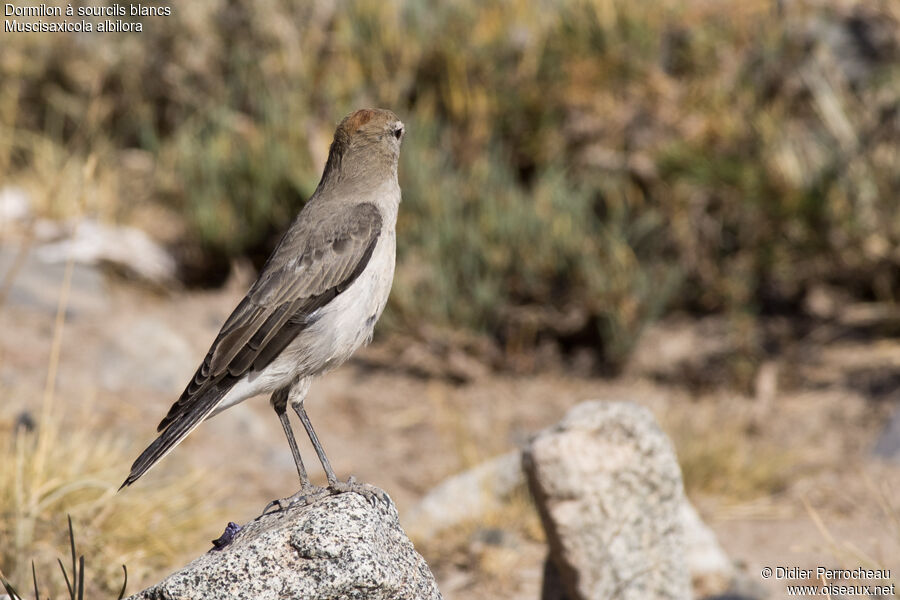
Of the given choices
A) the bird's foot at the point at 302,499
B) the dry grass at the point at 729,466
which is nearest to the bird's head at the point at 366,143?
the bird's foot at the point at 302,499

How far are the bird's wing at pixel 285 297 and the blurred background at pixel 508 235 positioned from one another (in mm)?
1811

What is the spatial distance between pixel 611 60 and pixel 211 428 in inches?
195

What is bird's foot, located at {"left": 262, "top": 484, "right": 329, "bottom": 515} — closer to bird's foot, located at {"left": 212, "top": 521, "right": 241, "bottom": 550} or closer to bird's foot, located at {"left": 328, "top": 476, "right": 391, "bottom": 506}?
bird's foot, located at {"left": 328, "top": 476, "right": 391, "bottom": 506}

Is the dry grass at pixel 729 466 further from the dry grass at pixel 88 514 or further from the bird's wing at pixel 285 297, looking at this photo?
the bird's wing at pixel 285 297

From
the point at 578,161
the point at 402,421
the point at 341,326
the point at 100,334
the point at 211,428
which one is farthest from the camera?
the point at 578,161

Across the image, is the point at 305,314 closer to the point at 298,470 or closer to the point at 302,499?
the point at 298,470

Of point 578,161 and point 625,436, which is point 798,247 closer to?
point 578,161

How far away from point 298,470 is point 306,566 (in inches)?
32.2

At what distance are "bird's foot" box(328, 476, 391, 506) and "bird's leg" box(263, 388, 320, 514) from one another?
4.3 inches

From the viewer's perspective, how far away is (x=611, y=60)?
9664 mm

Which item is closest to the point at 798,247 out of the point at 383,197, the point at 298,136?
the point at 298,136

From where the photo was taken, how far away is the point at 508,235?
8.74 metres

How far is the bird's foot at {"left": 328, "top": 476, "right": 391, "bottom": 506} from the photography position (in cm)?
371

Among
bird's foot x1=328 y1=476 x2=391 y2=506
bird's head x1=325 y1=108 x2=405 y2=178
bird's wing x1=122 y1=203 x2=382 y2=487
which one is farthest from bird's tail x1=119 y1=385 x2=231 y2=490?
bird's head x1=325 y1=108 x2=405 y2=178
